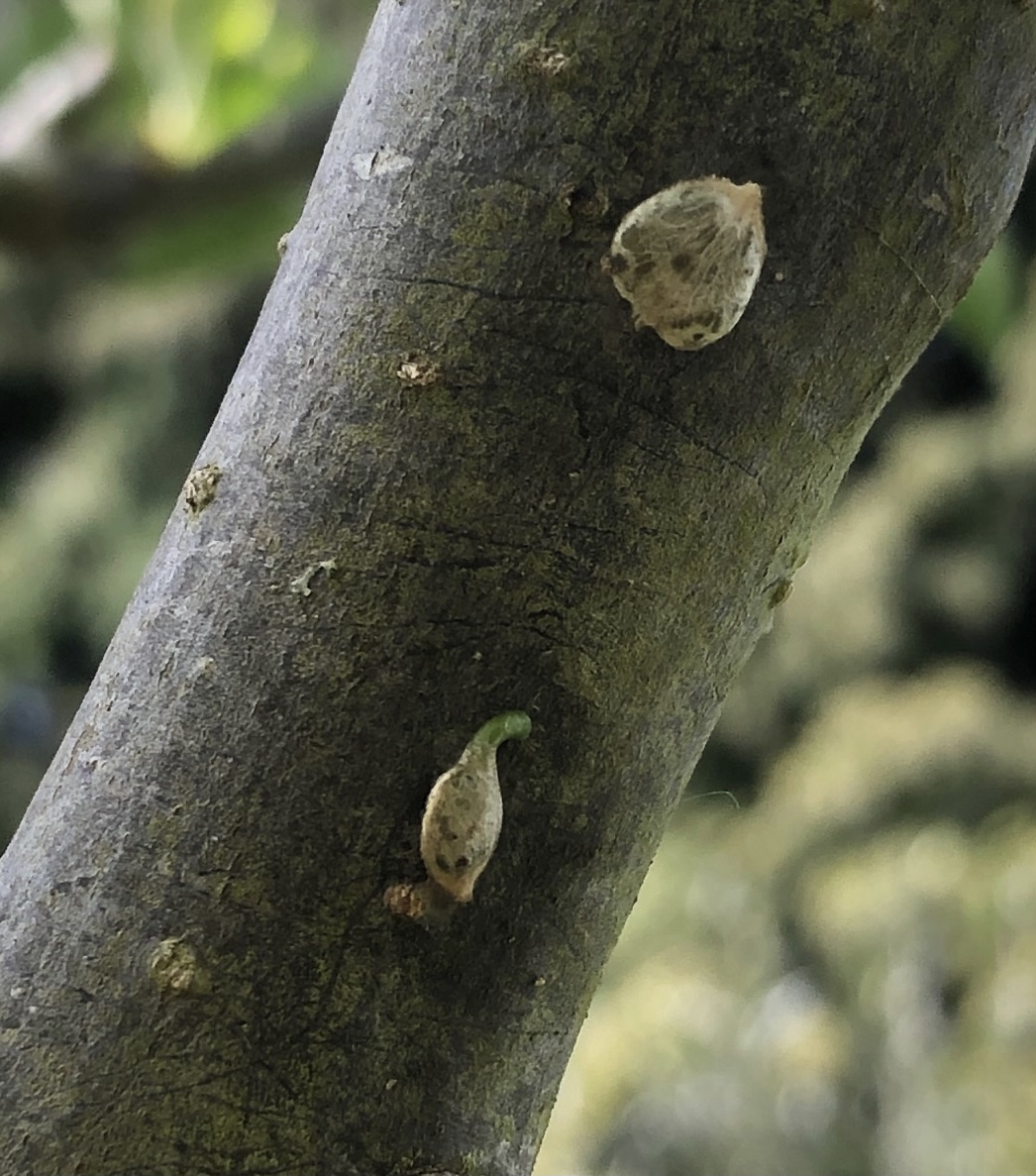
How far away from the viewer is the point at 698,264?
9.8 inches

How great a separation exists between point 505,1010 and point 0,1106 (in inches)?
3.8

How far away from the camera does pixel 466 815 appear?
9.5 inches

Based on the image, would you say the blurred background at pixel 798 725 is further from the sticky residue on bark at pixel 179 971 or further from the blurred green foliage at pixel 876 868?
the sticky residue on bark at pixel 179 971

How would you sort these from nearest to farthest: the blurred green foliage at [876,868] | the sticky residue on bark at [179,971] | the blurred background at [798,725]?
the sticky residue on bark at [179,971]
the blurred background at [798,725]
the blurred green foliage at [876,868]

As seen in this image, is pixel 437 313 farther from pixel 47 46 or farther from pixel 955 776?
pixel 955 776

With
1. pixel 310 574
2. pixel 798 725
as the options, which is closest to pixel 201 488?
pixel 310 574

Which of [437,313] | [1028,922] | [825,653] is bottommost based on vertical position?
[1028,922]

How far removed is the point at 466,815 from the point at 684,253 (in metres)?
0.12

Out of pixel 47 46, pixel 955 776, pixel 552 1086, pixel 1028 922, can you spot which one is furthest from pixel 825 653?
pixel 552 1086

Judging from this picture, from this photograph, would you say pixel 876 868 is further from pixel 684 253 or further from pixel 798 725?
pixel 684 253

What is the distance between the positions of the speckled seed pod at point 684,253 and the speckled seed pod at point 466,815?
0.08 meters

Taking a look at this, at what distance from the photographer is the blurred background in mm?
1013

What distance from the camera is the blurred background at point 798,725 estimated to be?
101 centimetres

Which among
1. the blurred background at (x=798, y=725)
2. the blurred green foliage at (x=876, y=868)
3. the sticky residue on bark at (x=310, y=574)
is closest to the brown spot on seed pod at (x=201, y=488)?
the sticky residue on bark at (x=310, y=574)
